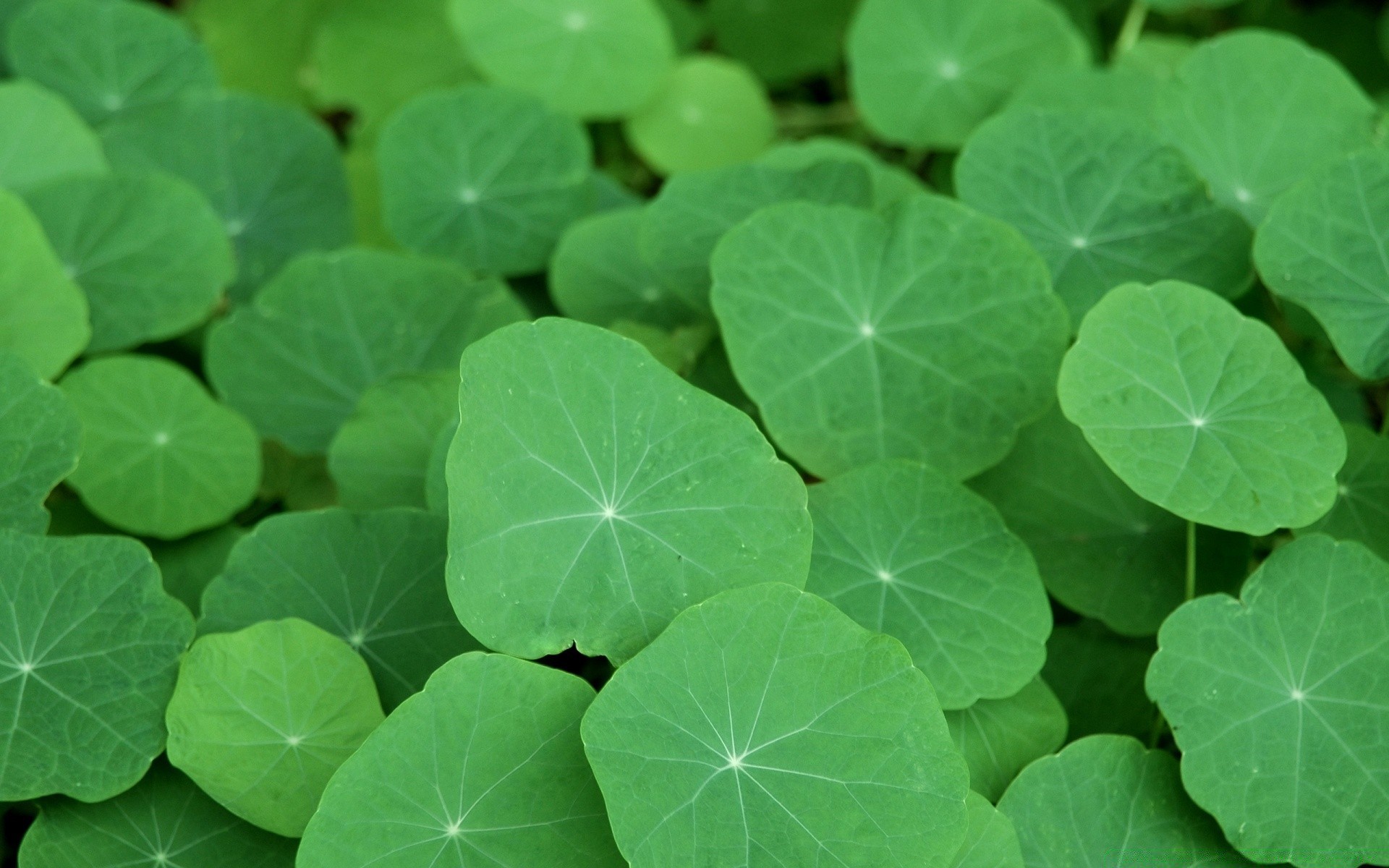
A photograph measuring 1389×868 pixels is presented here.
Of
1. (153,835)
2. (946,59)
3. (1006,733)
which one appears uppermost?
(946,59)

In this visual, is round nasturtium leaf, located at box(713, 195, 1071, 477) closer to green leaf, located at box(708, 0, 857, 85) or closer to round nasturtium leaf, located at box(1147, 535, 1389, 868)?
round nasturtium leaf, located at box(1147, 535, 1389, 868)

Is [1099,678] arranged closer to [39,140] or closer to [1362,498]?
[1362,498]

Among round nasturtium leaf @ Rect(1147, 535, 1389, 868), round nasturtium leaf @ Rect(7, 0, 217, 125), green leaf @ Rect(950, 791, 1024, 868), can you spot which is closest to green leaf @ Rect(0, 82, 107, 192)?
round nasturtium leaf @ Rect(7, 0, 217, 125)

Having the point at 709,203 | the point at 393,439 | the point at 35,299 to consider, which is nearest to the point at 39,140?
the point at 35,299

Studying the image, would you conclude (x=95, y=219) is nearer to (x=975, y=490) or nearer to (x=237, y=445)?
(x=237, y=445)

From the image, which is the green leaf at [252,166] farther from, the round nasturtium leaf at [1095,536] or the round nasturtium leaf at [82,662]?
the round nasturtium leaf at [1095,536]
